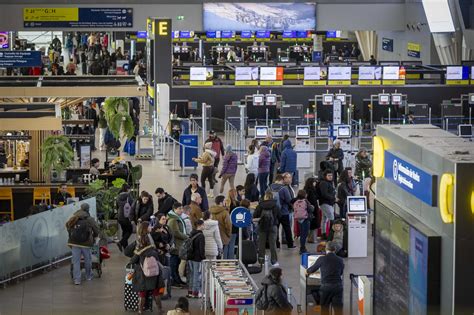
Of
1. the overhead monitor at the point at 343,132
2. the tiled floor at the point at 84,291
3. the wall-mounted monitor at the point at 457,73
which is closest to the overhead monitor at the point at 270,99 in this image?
the wall-mounted monitor at the point at 457,73

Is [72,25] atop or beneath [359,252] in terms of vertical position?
atop

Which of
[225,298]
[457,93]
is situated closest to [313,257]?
[225,298]

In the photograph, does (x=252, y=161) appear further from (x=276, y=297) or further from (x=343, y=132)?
(x=276, y=297)

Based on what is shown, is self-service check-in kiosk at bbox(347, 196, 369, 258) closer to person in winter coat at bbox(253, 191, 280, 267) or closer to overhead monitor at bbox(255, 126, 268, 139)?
person in winter coat at bbox(253, 191, 280, 267)

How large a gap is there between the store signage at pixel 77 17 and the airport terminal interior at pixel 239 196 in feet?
19.9

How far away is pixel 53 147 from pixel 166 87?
400 inches

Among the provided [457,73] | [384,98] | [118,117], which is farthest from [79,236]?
[457,73]

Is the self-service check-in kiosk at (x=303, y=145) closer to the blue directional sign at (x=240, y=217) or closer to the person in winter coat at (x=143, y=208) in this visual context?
the person in winter coat at (x=143, y=208)

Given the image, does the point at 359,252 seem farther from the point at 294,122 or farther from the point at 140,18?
the point at 140,18

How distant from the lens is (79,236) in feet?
65.9

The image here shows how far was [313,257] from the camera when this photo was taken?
58.8 ft

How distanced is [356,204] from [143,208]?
3361 mm

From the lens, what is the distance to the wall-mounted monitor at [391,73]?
41938 mm

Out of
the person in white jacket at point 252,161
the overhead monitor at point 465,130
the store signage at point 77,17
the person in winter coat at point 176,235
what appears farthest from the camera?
the store signage at point 77,17
